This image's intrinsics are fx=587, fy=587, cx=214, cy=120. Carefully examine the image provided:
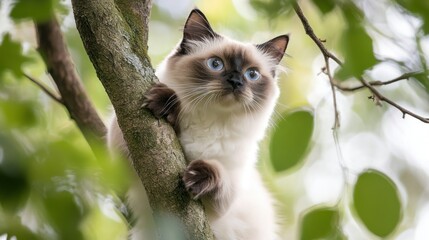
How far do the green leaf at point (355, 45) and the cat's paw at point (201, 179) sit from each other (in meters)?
1.42

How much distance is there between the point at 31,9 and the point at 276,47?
2.83 metres

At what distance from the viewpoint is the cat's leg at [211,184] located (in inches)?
99.0

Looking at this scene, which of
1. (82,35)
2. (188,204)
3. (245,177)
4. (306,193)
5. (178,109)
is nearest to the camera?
(82,35)

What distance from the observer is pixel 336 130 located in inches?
78.1

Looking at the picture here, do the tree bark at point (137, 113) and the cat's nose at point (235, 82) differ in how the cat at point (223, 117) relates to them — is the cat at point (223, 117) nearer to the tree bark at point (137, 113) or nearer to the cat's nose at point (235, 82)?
the cat's nose at point (235, 82)

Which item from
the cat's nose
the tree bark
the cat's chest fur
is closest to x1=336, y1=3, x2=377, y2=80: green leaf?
the tree bark

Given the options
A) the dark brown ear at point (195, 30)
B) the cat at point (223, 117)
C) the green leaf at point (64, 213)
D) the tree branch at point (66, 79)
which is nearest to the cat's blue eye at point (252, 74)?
the cat at point (223, 117)

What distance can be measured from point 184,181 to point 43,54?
5.82ft

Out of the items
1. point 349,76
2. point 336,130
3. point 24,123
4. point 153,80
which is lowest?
point 24,123

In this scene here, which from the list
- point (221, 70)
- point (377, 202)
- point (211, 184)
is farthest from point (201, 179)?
point (377, 202)

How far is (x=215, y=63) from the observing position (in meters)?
3.43

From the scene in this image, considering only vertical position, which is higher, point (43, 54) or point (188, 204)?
point (43, 54)

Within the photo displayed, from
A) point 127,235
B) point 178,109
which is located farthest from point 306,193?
point 178,109

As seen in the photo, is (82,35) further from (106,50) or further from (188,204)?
(188,204)
